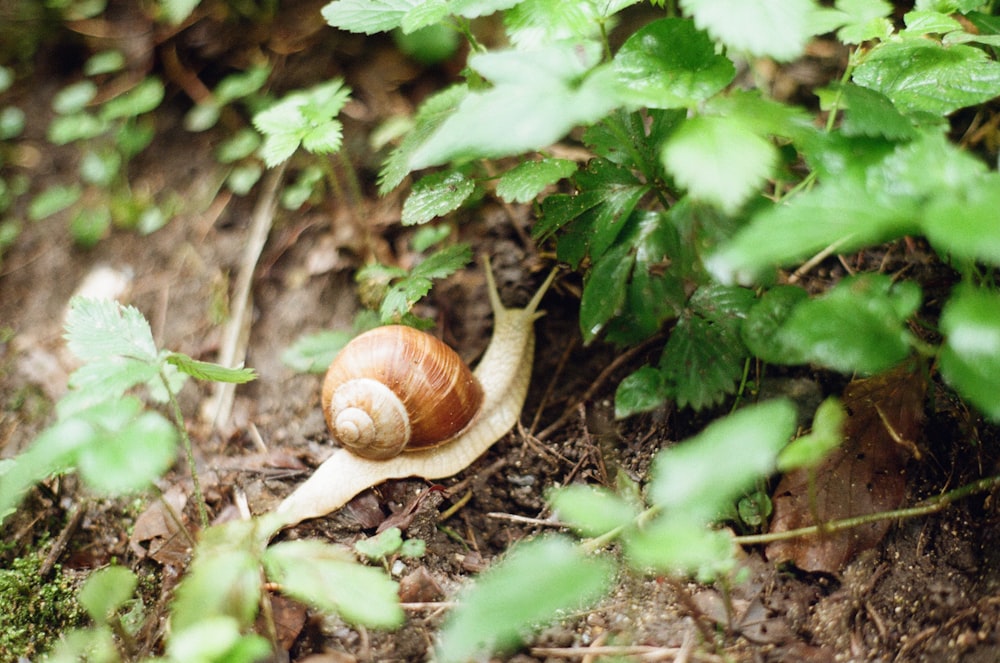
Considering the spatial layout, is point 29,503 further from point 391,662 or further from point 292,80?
point 292,80

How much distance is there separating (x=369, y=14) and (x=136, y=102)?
220cm

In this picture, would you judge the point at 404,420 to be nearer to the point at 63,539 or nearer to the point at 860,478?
the point at 63,539

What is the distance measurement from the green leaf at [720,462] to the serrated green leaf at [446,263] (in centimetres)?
123

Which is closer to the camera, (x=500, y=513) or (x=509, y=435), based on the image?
(x=500, y=513)

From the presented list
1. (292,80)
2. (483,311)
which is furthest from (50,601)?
(292,80)

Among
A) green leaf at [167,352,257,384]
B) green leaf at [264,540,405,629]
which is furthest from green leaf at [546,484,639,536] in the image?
green leaf at [167,352,257,384]

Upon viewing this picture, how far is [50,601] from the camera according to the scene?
2.02m

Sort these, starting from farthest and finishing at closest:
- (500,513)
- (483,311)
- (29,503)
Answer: (483,311)
(29,503)
(500,513)

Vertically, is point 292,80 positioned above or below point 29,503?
above

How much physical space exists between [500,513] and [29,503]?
64.8 inches

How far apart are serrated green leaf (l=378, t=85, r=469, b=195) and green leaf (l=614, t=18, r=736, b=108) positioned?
26.7 inches

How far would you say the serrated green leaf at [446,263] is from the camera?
2.33 meters

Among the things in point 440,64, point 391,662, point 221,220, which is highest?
point 440,64

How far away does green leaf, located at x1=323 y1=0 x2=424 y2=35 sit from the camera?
6.67ft
